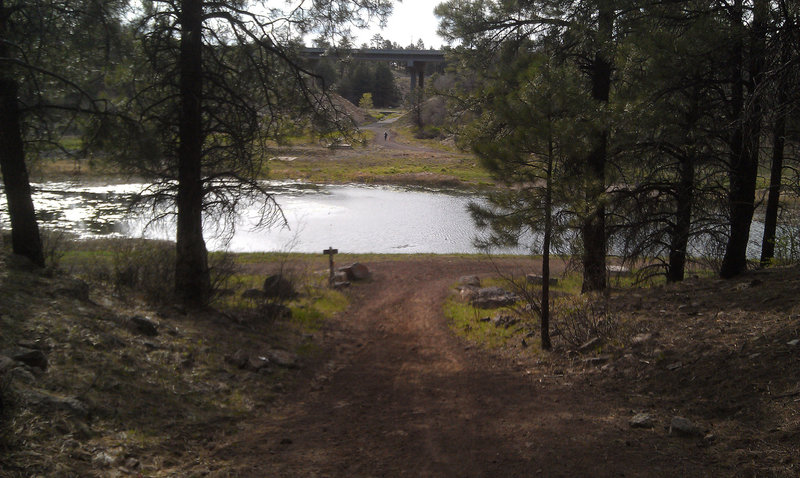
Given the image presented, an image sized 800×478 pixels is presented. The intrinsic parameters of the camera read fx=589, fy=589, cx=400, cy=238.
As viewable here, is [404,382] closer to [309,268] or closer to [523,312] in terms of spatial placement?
[523,312]

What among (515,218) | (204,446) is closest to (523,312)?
(515,218)

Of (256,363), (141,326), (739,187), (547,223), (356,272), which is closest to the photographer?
(141,326)

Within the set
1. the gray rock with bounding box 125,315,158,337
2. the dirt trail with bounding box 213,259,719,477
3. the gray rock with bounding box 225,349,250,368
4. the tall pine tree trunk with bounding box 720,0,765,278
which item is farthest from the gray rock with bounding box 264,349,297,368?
the tall pine tree trunk with bounding box 720,0,765,278

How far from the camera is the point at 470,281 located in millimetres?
16859

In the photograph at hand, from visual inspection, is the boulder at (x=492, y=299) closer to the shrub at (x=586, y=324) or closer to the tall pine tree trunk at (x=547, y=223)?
the shrub at (x=586, y=324)

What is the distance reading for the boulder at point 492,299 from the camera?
1352 centimetres

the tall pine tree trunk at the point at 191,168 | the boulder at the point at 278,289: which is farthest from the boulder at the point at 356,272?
the tall pine tree trunk at the point at 191,168

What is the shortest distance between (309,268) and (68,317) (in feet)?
39.1

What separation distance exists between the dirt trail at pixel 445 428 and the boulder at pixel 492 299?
332cm

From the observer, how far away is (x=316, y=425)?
6371 millimetres

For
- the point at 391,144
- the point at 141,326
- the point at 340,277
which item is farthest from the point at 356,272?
the point at 391,144

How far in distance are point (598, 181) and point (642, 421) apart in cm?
451

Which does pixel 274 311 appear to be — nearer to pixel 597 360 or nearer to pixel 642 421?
pixel 597 360

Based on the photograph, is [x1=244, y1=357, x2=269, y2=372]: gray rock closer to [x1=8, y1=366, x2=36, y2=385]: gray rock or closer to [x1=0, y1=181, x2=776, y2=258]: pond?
[x1=8, y1=366, x2=36, y2=385]: gray rock
